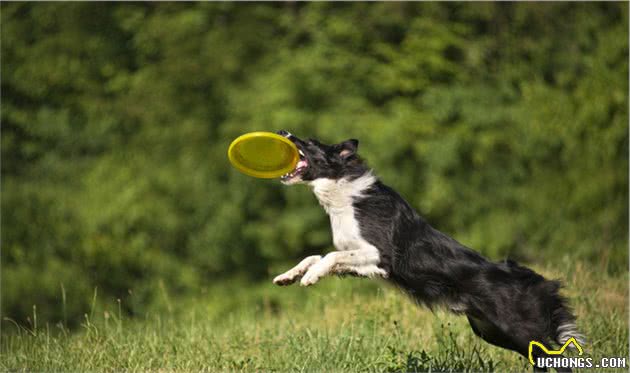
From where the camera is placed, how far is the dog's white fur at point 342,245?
5402 millimetres

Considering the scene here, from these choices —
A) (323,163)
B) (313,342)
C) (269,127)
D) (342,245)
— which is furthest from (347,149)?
(269,127)

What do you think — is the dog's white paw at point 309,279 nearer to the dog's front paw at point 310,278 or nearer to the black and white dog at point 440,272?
the dog's front paw at point 310,278

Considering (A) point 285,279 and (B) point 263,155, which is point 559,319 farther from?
(B) point 263,155

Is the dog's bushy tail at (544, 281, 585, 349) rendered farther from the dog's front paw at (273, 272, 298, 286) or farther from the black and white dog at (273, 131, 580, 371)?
the dog's front paw at (273, 272, 298, 286)

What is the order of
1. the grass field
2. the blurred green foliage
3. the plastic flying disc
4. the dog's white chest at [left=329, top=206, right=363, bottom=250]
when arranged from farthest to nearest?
the blurred green foliage
the grass field
the plastic flying disc
the dog's white chest at [left=329, top=206, right=363, bottom=250]

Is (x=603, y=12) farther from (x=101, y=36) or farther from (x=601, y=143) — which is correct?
(x=101, y=36)

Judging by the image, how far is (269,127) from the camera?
15.6 metres

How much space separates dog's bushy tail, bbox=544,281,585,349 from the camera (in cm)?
558

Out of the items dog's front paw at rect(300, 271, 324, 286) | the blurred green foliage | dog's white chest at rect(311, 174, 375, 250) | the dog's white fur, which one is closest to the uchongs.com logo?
the dog's white fur

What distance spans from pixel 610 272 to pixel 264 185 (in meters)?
8.20

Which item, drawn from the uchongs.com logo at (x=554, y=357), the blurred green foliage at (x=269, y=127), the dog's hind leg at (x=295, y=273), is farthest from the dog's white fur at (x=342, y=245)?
the blurred green foliage at (x=269, y=127)

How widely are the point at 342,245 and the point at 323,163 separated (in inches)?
26.3

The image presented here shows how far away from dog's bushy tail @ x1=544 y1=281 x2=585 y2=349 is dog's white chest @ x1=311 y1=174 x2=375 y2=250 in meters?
1.32

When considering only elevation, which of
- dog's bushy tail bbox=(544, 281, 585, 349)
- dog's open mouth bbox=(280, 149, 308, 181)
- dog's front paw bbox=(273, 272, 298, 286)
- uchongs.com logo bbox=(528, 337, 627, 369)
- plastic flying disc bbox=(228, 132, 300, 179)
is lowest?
uchongs.com logo bbox=(528, 337, 627, 369)
